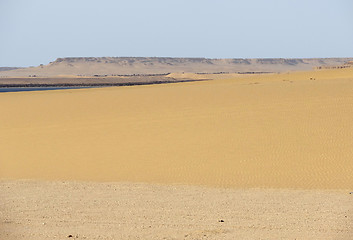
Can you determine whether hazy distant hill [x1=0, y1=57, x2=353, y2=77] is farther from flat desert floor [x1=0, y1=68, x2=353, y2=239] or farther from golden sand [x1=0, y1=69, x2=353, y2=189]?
flat desert floor [x1=0, y1=68, x2=353, y2=239]

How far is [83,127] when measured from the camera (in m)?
16.8

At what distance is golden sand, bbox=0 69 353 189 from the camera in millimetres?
11305

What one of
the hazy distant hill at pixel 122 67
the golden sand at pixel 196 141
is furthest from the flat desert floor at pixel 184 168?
the hazy distant hill at pixel 122 67

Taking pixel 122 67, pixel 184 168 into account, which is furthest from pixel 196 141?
pixel 122 67

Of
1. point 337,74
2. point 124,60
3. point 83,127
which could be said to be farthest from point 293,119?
point 124,60

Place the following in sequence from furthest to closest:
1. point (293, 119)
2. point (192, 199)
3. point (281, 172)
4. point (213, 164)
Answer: point (293, 119), point (213, 164), point (281, 172), point (192, 199)

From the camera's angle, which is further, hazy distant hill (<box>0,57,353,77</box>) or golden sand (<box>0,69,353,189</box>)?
hazy distant hill (<box>0,57,353,77</box>)

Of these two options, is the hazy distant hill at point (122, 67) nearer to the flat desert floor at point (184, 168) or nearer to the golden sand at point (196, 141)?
the golden sand at point (196, 141)

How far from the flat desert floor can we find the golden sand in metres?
0.03

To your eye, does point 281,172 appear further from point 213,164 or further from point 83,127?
point 83,127

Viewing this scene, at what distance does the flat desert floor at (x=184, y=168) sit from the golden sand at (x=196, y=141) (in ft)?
0.10

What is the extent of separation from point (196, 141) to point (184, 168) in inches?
89.7

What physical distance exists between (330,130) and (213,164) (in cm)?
376

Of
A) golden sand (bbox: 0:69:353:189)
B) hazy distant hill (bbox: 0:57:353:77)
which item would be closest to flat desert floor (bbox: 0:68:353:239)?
golden sand (bbox: 0:69:353:189)
